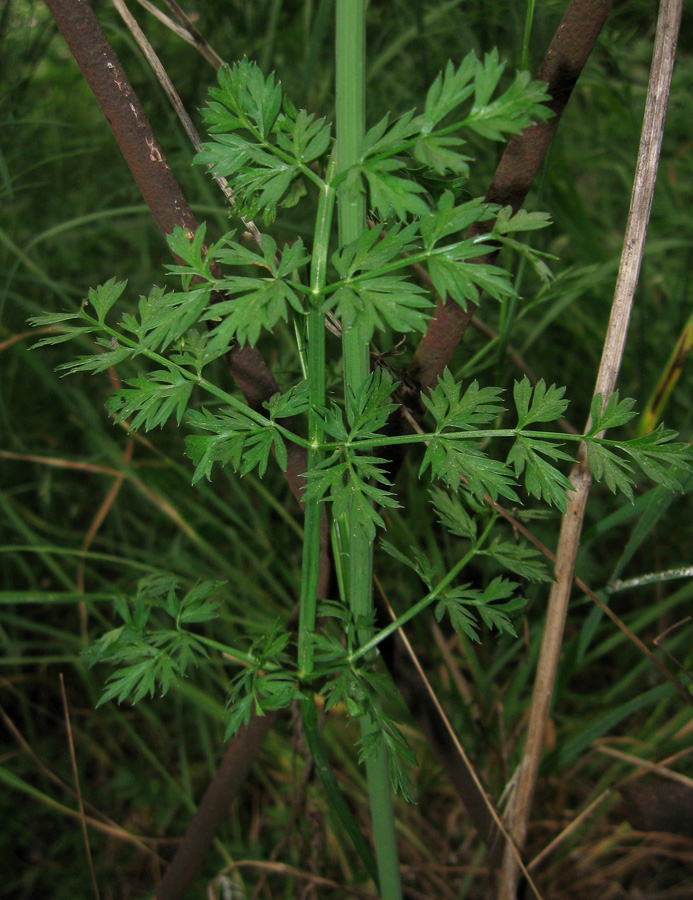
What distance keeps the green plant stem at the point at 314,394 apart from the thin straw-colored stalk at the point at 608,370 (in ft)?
0.90

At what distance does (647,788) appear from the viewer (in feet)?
3.47

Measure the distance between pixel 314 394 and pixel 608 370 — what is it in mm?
369

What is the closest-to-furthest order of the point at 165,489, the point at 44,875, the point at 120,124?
1. the point at 120,124
2. the point at 44,875
3. the point at 165,489

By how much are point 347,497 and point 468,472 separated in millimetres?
119

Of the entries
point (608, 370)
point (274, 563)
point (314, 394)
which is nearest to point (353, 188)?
point (314, 394)

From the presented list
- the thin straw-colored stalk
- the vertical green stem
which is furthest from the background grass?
the vertical green stem

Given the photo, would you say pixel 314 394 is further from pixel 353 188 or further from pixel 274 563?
pixel 274 563

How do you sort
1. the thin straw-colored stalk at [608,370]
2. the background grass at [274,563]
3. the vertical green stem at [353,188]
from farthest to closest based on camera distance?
the background grass at [274,563], the thin straw-colored stalk at [608,370], the vertical green stem at [353,188]

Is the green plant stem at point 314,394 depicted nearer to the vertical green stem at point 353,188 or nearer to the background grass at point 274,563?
the vertical green stem at point 353,188

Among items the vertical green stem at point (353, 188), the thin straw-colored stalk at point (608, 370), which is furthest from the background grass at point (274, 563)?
the vertical green stem at point (353, 188)

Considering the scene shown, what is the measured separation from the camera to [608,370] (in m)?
0.78

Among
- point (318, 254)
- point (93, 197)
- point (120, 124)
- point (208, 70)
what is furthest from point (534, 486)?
point (93, 197)

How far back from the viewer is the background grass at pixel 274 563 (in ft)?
4.17

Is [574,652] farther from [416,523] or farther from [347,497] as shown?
[347,497]
